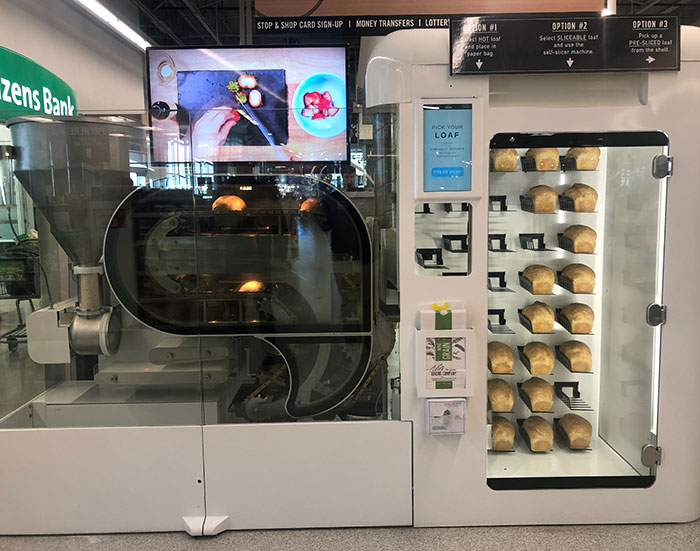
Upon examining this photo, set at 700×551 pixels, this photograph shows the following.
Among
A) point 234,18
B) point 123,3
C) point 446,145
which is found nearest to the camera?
point 446,145

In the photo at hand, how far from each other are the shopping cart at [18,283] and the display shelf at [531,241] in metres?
2.26

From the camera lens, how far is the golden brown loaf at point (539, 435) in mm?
2600

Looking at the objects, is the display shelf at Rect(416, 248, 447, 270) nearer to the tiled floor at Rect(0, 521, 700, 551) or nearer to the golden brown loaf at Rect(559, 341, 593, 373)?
the golden brown loaf at Rect(559, 341, 593, 373)

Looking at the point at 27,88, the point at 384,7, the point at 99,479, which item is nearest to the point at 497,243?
the point at 384,7

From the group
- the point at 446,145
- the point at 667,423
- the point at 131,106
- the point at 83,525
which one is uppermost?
the point at 131,106

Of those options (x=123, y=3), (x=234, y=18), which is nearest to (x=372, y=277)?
(x=123, y=3)

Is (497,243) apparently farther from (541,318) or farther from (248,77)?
(248,77)

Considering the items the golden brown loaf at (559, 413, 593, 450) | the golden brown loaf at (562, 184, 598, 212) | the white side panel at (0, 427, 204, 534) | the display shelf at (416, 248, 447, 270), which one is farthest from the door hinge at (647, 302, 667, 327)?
the white side panel at (0, 427, 204, 534)

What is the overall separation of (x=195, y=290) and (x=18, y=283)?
858mm

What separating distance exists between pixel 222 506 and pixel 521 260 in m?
1.78

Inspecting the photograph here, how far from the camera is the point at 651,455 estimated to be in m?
2.36

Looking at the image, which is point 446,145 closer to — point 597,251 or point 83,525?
point 597,251

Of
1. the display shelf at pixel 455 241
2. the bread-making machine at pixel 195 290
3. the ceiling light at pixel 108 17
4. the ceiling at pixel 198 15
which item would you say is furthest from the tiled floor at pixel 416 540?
the ceiling at pixel 198 15

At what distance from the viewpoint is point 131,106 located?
333 inches
